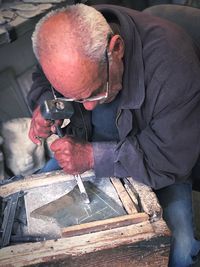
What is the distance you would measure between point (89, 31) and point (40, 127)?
18.0 inches

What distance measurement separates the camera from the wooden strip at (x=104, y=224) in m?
0.96

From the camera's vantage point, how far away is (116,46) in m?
0.98

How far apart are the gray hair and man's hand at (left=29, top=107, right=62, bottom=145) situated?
Answer: 1.05 feet

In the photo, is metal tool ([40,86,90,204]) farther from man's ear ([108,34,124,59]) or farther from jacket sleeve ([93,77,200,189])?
man's ear ([108,34,124,59])

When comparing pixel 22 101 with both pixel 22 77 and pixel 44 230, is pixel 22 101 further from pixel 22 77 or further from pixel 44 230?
pixel 44 230

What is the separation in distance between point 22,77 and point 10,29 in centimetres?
59

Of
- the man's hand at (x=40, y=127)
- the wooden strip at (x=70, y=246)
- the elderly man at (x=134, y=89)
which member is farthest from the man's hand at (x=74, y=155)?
the wooden strip at (x=70, y=246)

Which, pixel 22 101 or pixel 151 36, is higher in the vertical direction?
pixel 151 36

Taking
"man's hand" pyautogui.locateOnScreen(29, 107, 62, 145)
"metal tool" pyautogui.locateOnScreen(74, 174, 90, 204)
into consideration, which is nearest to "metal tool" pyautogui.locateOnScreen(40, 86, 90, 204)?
"metal tool" pyautogui.locateOnScreen(74, 174, 90, 204)

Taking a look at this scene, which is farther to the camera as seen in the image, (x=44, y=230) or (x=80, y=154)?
(x=80, y=154)

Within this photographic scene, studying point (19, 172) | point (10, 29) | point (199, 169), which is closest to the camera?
point (199, 169)

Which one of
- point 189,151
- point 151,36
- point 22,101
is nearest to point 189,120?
point 189,151

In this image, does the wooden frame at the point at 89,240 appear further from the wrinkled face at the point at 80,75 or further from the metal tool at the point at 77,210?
the wrinkled face at the point at 80,75

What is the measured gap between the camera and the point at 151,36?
1.09m
